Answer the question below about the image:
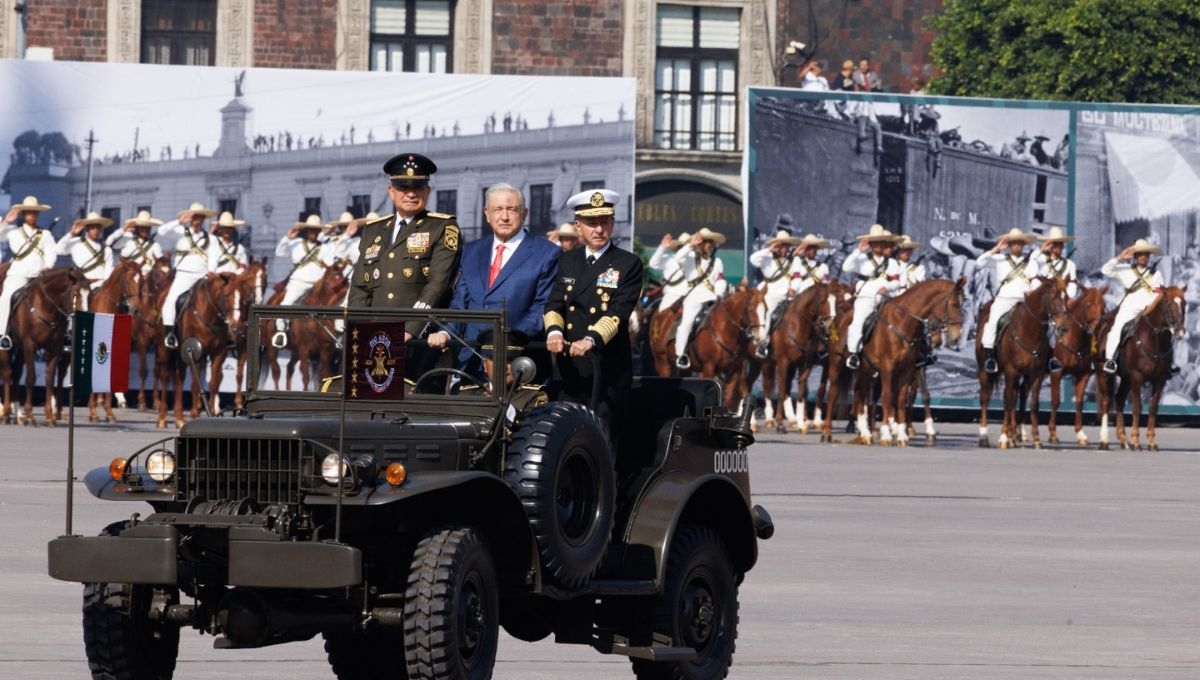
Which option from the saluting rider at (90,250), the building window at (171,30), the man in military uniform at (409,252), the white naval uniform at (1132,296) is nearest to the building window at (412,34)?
the building window at (171,30)

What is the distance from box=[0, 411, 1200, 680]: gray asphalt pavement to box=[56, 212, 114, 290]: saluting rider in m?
8.05

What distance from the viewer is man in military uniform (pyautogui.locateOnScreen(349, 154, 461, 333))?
32.9ft

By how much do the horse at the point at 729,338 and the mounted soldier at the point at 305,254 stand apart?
5378mm

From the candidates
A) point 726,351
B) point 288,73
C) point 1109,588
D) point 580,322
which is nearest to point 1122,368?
point 726,351

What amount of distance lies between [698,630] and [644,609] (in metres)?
0.43

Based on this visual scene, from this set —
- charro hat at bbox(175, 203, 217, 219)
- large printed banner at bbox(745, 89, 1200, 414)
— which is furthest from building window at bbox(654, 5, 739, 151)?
charro hat at bbox(175, 203, 217, 219)

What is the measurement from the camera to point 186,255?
3438 centimetres

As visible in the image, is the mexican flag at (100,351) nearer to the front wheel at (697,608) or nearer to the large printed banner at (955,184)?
the front wheel at (697,608)

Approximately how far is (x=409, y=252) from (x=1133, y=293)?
24.9 meters

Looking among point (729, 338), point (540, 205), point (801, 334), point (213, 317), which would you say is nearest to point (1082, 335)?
point (801, 334)

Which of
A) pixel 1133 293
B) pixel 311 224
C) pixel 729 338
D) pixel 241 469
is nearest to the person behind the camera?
pixel 241 469

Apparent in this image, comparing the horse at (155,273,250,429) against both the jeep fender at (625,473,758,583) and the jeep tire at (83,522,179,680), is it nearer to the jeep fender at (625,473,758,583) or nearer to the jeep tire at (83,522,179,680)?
the jeep fender at (625,473,758,583)

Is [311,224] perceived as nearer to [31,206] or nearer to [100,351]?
[31,206]

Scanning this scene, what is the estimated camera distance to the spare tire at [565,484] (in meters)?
8.55
